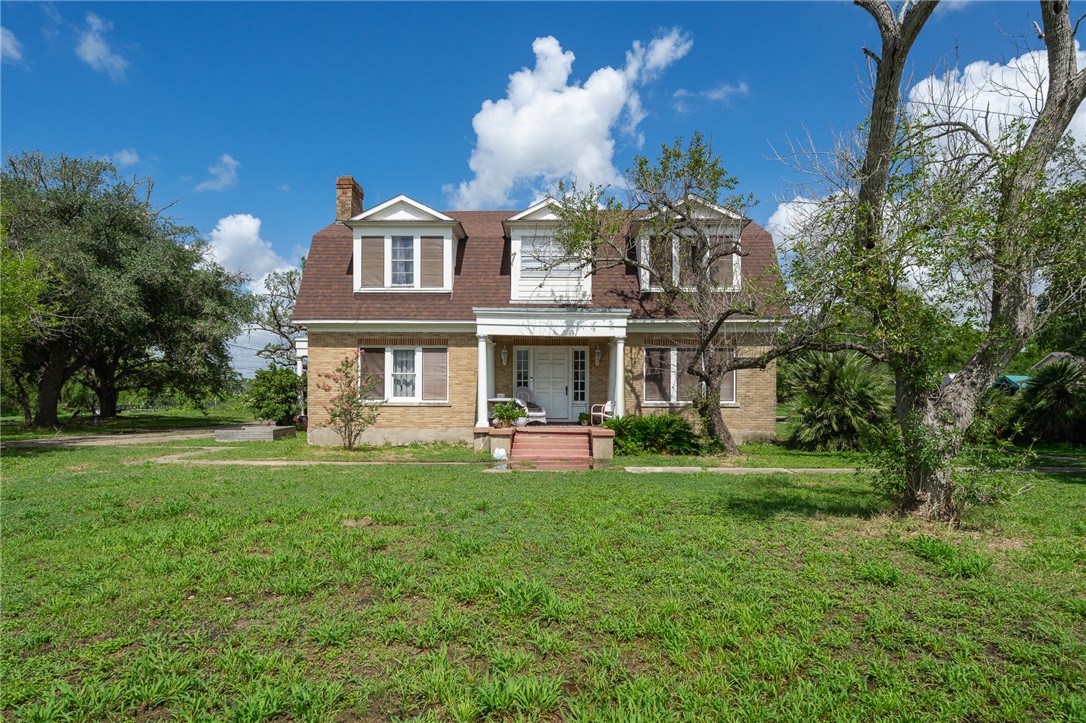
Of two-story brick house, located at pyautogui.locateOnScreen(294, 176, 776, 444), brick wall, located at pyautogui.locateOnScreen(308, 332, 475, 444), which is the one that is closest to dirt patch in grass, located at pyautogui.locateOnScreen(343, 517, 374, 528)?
two-story brick house, located at pyautogui.locateOnScreen(294, 176, 776, 444)

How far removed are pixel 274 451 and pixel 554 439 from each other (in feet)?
24.9

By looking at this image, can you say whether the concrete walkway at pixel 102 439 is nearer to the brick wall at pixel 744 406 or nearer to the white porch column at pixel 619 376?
the white porch column at pixel 619 376

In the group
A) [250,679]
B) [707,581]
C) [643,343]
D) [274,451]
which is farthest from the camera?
[643,343]

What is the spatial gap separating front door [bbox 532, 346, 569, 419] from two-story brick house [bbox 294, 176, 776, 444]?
3cm

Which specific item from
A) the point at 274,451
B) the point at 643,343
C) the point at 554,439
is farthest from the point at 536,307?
the point at 274,451

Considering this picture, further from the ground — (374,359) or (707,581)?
(374,359)

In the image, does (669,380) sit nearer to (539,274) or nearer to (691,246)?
(691,246)

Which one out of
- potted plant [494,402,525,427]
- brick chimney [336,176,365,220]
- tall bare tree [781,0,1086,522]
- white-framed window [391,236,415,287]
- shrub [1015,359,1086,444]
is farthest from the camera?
brick chimney [336,176,365,220]

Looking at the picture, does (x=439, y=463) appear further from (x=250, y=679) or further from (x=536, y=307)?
(x=250, y=679)

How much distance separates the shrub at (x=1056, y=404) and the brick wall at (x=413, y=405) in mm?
17044

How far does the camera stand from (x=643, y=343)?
16406 mm

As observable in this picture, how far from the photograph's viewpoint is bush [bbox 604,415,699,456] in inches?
555

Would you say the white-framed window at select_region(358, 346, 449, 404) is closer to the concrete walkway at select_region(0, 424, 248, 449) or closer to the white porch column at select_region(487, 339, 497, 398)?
the white porch column at select_region(487, 339, 497, 398)

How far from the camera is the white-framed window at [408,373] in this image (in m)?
16.4
